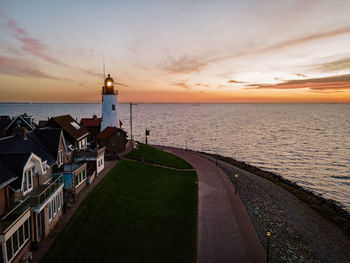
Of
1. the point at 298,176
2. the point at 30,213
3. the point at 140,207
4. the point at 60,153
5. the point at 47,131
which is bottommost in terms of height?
the point at 298,176

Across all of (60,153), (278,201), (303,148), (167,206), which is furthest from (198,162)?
(303,148)

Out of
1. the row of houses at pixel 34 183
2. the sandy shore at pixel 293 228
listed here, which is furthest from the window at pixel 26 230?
the sandy shore at pixel 293 228

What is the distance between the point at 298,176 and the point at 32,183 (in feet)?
161

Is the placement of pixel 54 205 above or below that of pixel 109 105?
below

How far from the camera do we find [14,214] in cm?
1459

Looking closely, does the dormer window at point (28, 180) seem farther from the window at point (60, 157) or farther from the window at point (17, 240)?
the window at point (60, 157)

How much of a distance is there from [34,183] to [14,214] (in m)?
5.59

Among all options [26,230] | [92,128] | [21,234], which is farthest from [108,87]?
[21,234]

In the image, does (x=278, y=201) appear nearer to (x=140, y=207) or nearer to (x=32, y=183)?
(x=140, y=207)

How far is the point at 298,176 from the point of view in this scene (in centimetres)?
4931

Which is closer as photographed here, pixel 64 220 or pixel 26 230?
pixel 26 230

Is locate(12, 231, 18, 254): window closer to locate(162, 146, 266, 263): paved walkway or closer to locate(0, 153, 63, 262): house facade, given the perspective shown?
locate(0, 153, 63, 262): house facade

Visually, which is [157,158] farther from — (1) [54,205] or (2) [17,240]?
(2) [17,240]

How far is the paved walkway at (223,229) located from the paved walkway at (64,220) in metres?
11.3
